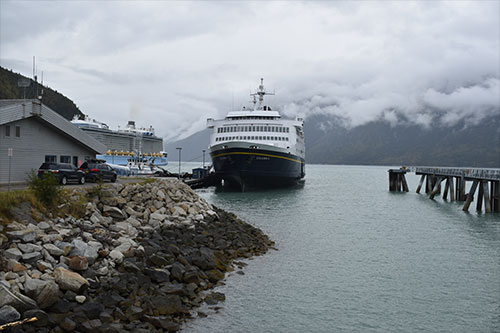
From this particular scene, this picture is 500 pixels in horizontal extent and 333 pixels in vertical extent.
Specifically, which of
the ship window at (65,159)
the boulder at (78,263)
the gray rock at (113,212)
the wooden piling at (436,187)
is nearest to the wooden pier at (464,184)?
the wooden piling at (436,187)

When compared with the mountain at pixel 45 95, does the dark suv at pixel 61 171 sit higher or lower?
lower

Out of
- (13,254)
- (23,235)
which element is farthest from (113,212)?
(13,254)

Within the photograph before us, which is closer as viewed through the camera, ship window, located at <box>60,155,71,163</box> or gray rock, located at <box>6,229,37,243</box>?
gray rock, located at <box>6,229,37,243</box>

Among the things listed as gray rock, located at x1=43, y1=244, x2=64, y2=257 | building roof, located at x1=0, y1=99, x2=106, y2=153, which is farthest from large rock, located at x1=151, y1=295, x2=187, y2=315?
building roof, located at x1=0, y1=99, x2=106, y2=153

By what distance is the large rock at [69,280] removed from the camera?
1097cm

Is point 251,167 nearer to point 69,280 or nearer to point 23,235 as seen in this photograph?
point 23,235

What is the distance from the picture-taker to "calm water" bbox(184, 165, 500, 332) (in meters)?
12.4

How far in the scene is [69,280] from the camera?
11.1 metres

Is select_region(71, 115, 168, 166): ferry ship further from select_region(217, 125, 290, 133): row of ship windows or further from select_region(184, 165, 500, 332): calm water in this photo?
select_region(184, 165, 500, 332): calm water

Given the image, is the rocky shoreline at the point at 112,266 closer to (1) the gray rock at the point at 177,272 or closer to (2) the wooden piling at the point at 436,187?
(1) the gray rock at the point at 177,272

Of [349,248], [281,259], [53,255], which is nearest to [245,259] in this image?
[281,259]

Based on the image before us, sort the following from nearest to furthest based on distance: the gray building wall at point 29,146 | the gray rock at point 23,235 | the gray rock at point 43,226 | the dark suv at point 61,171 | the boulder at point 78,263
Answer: the boulder at point 78,263
the gray rock at point 23,235
the gray rock at point 43,226
the dark suv at point 61,171
the gray building wall at point 29,146

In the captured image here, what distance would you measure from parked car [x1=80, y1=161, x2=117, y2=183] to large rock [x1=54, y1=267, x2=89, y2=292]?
540 inches

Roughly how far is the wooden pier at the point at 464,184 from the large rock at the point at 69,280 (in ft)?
120
